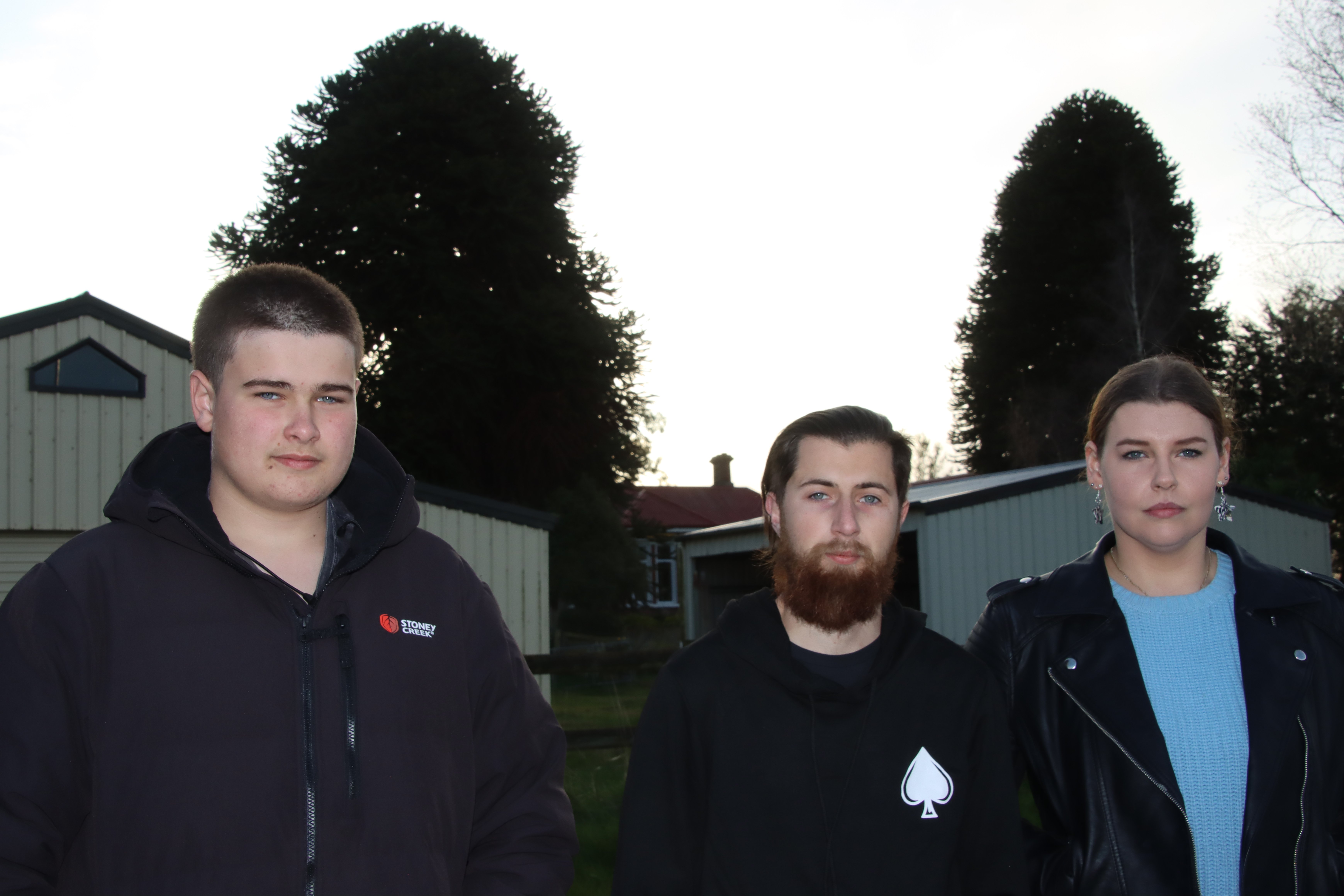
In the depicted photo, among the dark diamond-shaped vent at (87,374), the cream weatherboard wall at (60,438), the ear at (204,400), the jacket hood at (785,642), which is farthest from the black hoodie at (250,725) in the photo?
the dark diamond-shaped vent at (87,374)

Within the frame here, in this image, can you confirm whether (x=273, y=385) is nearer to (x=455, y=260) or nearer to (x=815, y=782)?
(x=815, y=782)

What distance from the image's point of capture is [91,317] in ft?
42.7

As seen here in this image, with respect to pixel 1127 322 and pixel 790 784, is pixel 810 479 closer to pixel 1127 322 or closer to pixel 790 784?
pixel 790 784

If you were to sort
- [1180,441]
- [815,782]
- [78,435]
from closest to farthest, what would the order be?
[815,782] → [1180,441] → [78,435]

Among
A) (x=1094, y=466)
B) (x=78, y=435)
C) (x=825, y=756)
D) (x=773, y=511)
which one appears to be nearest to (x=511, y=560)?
(x=78, y=435)

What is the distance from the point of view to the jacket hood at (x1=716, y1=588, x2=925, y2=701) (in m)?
2.53

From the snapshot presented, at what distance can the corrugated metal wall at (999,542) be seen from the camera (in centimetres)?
1376

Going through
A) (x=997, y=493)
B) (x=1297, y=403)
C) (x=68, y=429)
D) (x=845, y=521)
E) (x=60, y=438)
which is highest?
(x=1297, y=403)

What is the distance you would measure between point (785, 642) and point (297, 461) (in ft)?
4.24

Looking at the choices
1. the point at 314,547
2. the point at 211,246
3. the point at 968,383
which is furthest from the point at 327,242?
the point at 968,383

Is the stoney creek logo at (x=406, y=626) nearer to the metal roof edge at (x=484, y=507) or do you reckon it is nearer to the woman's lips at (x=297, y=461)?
the woman's lips at (x=297, y=461)

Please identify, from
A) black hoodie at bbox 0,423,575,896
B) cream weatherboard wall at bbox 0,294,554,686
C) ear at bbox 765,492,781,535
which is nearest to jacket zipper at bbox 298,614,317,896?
black hoodie at bbox 0,423,575,896

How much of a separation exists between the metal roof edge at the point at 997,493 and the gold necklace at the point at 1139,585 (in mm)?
10764

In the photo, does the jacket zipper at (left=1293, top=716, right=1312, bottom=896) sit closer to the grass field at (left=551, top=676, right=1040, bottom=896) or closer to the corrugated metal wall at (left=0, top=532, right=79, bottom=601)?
the grass field at (left=551, top=676, right=1040, bottom=896)
